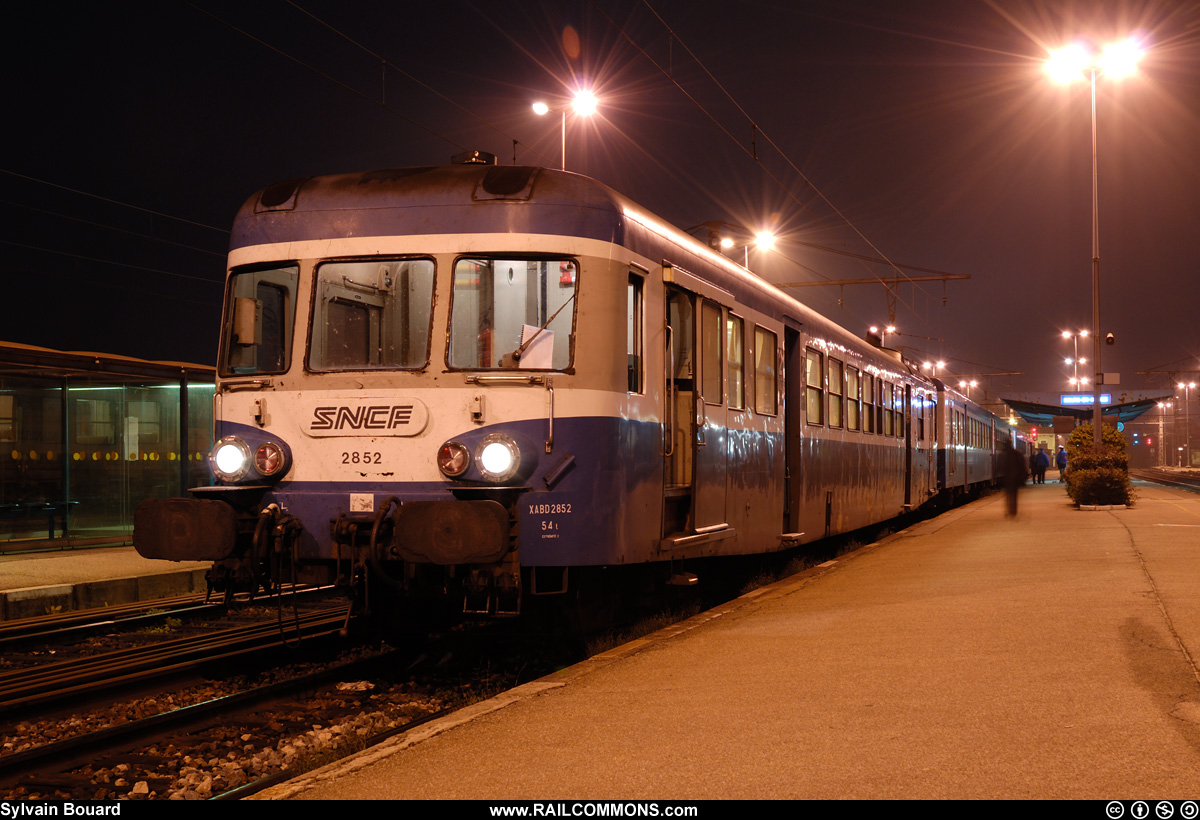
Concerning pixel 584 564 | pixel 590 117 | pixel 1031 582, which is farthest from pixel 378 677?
pixel 590 117

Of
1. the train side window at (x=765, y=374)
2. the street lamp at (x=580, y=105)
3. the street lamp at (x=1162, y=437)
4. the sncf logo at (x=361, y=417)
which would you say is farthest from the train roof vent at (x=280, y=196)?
the street lamp at (x=1162, y=437)

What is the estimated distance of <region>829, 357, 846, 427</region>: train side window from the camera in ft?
44.5

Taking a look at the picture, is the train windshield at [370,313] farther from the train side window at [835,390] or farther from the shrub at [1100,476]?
the shrub at [1100,476]

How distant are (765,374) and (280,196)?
500 centimetres

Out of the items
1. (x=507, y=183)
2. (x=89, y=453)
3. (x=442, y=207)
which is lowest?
(x=89, y=453)

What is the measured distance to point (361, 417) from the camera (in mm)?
7141

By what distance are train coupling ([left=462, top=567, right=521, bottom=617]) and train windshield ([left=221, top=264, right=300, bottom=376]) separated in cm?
196

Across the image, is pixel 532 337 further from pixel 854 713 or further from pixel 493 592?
pixel 854 713

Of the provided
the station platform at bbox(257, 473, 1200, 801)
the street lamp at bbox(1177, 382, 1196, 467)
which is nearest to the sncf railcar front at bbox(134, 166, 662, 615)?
the station platform at bbox(257, 473, 1200, 801)

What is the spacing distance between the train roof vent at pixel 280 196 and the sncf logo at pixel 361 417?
1.49m

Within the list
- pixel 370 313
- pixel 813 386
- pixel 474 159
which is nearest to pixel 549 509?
pixel 370 313

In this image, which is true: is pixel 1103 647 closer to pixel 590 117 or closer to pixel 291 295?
pixel 291 295

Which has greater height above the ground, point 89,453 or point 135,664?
point 89,453

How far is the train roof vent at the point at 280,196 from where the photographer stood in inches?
302
